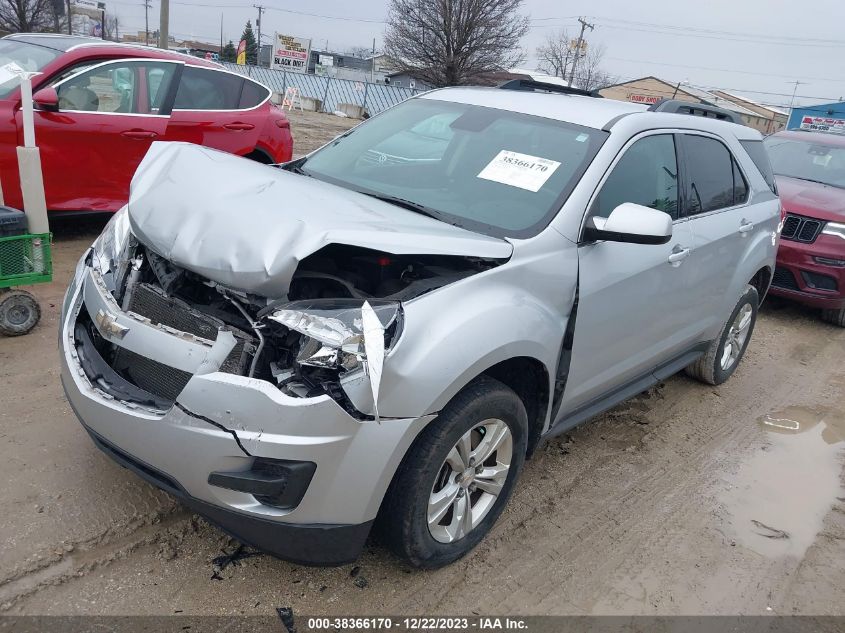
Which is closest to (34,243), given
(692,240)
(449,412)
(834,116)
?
(449,412)

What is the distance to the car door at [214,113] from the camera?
658cm

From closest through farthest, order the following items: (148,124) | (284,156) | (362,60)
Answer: (148,124), (284,156), (362,60)

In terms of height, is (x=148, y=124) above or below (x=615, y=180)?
below

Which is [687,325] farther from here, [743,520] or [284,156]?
[284,156]

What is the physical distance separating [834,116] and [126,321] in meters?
38.5

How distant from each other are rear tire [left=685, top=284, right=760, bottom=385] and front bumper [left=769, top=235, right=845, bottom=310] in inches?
79.0

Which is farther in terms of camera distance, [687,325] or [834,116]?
[834,116]

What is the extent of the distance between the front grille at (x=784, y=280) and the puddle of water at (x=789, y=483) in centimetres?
232

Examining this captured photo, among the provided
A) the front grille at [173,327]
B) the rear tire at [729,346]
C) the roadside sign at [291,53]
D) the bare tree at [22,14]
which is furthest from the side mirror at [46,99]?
the roadside sign at [291,53]

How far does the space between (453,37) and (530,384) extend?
33.7 meters

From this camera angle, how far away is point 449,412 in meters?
2.47

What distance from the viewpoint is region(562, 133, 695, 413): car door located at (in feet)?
10.1

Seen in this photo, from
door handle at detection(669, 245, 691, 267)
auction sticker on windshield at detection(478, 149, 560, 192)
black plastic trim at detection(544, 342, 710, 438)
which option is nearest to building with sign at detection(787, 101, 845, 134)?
black plastic trim at detection(544, 342, 710, 438)

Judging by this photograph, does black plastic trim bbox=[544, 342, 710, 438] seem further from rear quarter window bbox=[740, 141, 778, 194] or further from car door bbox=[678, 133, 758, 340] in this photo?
rear quarter window bbox=[740, 141, 778, 194]
